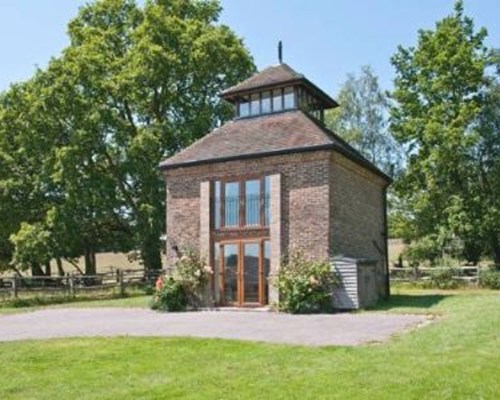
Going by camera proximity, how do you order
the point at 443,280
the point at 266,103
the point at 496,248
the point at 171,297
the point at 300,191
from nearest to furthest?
1. the point at 300,191
2. the point at 171,297
3. the point at 266,103
4. the point at 443,280
5. the point at 496,248

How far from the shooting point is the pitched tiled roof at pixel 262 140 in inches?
733

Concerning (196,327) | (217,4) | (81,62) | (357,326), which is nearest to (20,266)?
(81,62)

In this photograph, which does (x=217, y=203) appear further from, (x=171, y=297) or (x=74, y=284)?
(x=74, y=284)

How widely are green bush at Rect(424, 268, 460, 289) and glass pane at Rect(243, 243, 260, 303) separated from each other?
13.8m

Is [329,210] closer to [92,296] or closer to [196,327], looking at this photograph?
[196,327]

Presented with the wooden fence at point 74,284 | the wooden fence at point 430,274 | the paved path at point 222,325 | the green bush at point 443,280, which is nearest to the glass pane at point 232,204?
the paved path at point 222,325

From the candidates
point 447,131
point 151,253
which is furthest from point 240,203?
point 447,131

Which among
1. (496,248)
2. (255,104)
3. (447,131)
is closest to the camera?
(255,104)

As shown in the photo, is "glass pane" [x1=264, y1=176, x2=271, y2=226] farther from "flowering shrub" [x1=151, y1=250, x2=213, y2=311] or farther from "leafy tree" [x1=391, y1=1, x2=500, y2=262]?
"leafy tree" [x1=391, y1=1, x2=500, y2=262]

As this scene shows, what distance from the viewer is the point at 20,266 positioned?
3183cm

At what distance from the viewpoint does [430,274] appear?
30.7 meters

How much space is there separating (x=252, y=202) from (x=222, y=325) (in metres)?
5.73

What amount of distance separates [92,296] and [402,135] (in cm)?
1898

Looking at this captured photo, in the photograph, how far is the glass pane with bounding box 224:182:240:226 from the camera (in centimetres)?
1933
